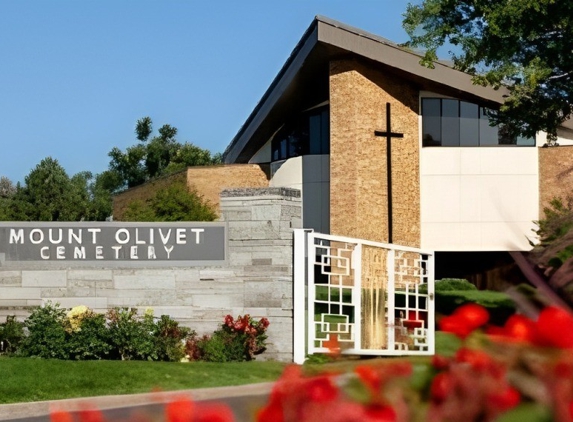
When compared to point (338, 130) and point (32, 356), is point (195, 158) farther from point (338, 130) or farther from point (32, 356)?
point (32, 356)

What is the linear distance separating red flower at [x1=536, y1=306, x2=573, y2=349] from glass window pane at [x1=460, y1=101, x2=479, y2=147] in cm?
3403

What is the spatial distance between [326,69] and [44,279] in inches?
804

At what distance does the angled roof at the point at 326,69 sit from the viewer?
105 ft

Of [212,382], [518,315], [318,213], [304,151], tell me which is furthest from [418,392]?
[304,151]

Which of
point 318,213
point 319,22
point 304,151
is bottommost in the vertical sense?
point 318,213

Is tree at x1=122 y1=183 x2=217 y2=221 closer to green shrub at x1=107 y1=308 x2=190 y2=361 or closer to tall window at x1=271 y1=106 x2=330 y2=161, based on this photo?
tall window at x1=271 y1=106 x2=330 y2=161

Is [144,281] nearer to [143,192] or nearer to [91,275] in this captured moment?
[91,275]

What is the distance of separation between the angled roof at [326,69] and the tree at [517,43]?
373 inches

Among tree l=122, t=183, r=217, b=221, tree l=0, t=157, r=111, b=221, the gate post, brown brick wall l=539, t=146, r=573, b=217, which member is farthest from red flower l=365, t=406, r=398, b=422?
tree l=0, t=157, r=111, b=221

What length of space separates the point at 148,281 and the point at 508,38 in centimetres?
870

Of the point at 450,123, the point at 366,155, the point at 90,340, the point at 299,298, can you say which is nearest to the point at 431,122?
the point at 450,123

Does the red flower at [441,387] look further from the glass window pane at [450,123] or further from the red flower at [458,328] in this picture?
the glass window pane at [450,123]

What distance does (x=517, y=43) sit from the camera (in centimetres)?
2000

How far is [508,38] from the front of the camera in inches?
782
